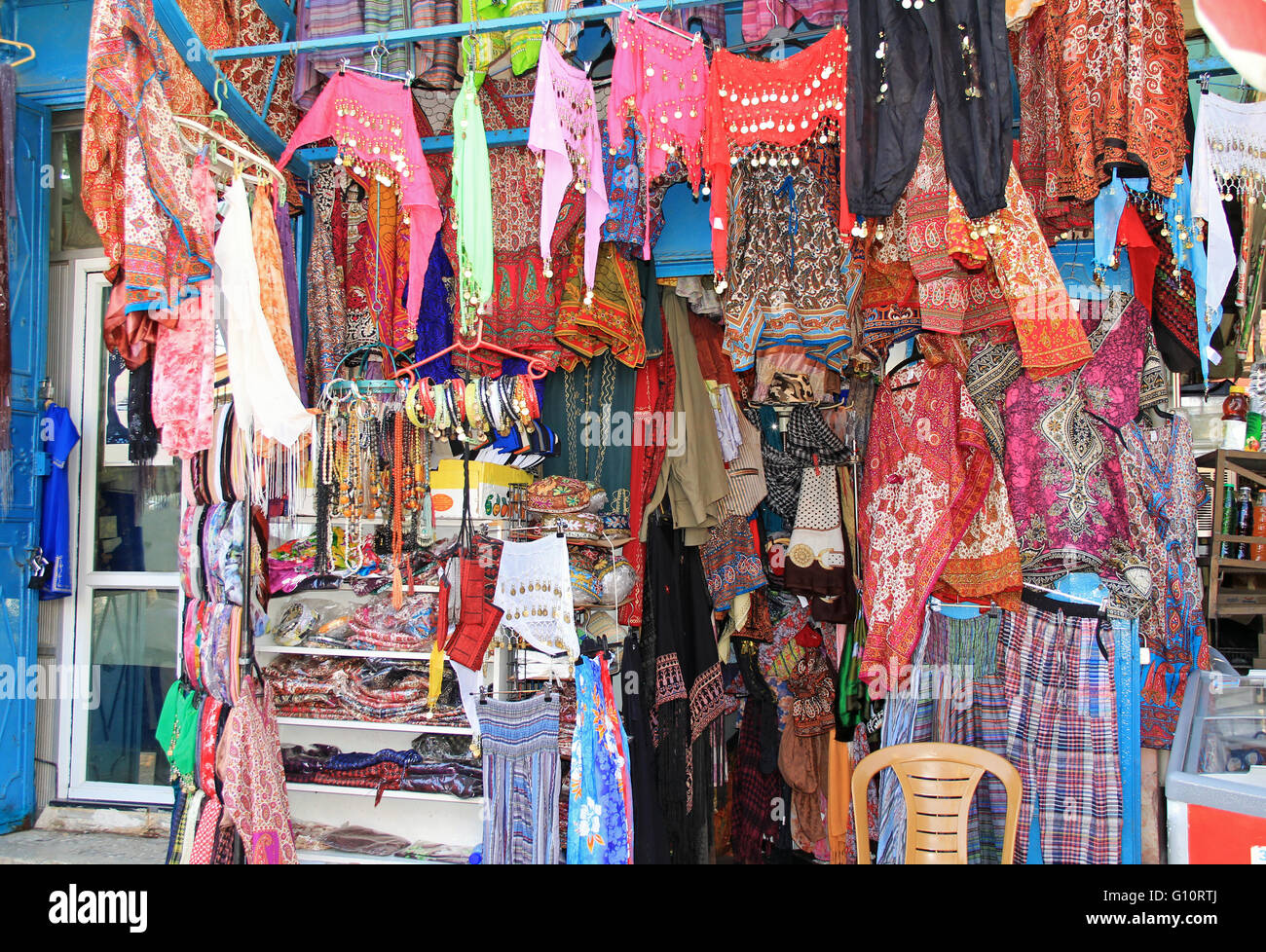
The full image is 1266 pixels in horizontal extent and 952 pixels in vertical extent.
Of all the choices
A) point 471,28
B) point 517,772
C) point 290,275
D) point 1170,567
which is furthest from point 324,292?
point 1170,567

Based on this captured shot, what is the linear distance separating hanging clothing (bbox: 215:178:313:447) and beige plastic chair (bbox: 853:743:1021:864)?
2152mm

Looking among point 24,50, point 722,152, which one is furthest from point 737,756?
point 24,50

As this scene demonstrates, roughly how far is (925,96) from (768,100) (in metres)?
0.49

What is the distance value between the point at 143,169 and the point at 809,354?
2345 millimetres

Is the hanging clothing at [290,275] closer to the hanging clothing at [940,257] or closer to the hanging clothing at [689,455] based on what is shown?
the hanging clothing at [689,455]

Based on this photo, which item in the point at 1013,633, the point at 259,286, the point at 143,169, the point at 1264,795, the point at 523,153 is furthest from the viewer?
the point at 523,153

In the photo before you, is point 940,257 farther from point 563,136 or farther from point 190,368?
point 190,368

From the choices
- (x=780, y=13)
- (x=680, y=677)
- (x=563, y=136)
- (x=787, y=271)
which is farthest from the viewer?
(x=680, y=677)

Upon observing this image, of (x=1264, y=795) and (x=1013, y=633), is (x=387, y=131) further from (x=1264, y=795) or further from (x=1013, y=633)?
(x=1264, y=795)

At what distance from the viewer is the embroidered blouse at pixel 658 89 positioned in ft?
9.42

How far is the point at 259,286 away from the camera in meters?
3.07

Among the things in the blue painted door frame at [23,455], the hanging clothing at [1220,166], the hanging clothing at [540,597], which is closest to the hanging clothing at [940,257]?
the hanging clothing at [1220,166]

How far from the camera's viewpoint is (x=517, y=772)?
3215 mm

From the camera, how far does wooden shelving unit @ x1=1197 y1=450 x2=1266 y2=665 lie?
3602mm
